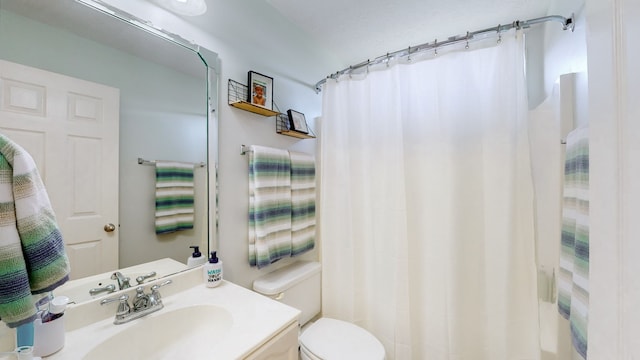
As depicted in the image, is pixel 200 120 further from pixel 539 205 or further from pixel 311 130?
pixel 539 205

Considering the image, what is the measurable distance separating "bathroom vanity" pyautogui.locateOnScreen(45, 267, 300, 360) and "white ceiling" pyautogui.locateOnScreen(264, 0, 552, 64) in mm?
1627

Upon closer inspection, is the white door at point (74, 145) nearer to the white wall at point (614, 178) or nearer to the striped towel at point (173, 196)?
the striped towel at point (173, 196)

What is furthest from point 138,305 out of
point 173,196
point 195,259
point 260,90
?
point 260,90

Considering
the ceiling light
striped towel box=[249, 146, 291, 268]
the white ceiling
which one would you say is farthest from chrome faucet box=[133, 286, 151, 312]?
the white ceiling

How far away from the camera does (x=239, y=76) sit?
123cm

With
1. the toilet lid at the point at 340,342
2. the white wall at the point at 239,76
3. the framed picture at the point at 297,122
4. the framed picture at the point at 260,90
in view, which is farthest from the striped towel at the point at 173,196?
the toilet lid at the point at 340,342

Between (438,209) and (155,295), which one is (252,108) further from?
(438,209)

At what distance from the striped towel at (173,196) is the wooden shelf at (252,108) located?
1.26ft

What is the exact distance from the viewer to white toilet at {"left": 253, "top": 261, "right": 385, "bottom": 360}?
113 centimetres

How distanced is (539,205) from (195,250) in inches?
71.2

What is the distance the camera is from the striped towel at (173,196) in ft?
3.23

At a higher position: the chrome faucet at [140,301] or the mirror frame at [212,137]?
the mirror frame at [212,137]

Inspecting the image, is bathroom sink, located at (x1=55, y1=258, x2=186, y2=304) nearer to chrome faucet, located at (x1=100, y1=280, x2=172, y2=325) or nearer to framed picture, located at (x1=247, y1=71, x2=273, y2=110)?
chrome faucet, located at (x1=100, y1=280, x2=172, y2=325)

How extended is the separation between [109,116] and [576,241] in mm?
1724
